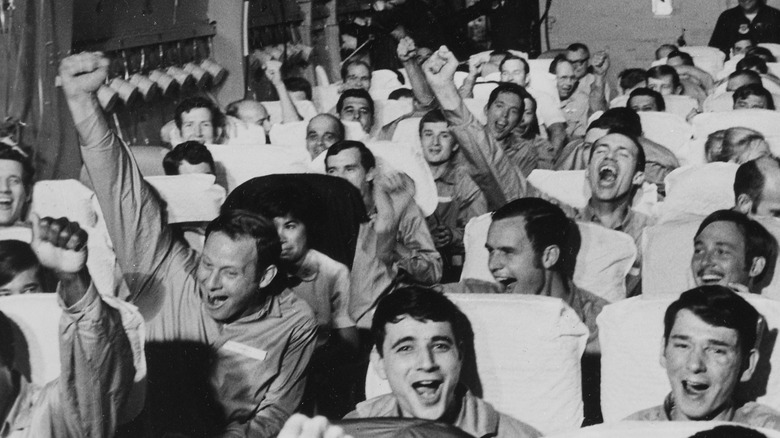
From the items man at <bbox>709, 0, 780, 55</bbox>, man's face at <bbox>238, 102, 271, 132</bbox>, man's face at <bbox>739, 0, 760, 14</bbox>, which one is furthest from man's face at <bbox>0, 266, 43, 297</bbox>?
man's face at <bbox>739, 0, 760, 14</bbox>

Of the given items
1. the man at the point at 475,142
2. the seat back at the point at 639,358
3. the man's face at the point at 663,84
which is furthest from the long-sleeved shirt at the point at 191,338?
the man's face at the point at 663,84

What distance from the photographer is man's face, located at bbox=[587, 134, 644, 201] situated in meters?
4.72

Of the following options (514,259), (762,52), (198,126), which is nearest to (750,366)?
(514,259)

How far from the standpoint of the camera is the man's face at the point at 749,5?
470 inches

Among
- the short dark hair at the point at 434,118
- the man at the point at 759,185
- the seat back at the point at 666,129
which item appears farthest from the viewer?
the seat back at the point at 666,129

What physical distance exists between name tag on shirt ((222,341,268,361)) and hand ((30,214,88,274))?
0.84 metres

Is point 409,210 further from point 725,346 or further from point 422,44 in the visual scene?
point 422,44

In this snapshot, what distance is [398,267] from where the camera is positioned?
442 cm

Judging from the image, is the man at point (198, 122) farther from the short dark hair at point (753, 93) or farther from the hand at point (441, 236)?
the short dark hair at point (753, 93)

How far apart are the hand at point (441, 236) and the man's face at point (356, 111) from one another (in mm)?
1586

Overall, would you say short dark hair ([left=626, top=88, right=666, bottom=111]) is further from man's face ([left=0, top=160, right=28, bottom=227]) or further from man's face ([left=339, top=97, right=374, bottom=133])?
man's face ([left=0, top=160, right=28, bottom=227])

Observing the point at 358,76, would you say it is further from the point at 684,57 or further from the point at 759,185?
the point at 759,185

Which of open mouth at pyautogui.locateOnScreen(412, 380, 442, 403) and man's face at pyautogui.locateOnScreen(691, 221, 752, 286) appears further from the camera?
man's face at pyautogui.locateOnScreen(691, 221, 752, 286)

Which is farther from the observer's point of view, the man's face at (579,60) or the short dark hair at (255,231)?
the man's face at (579,60)
